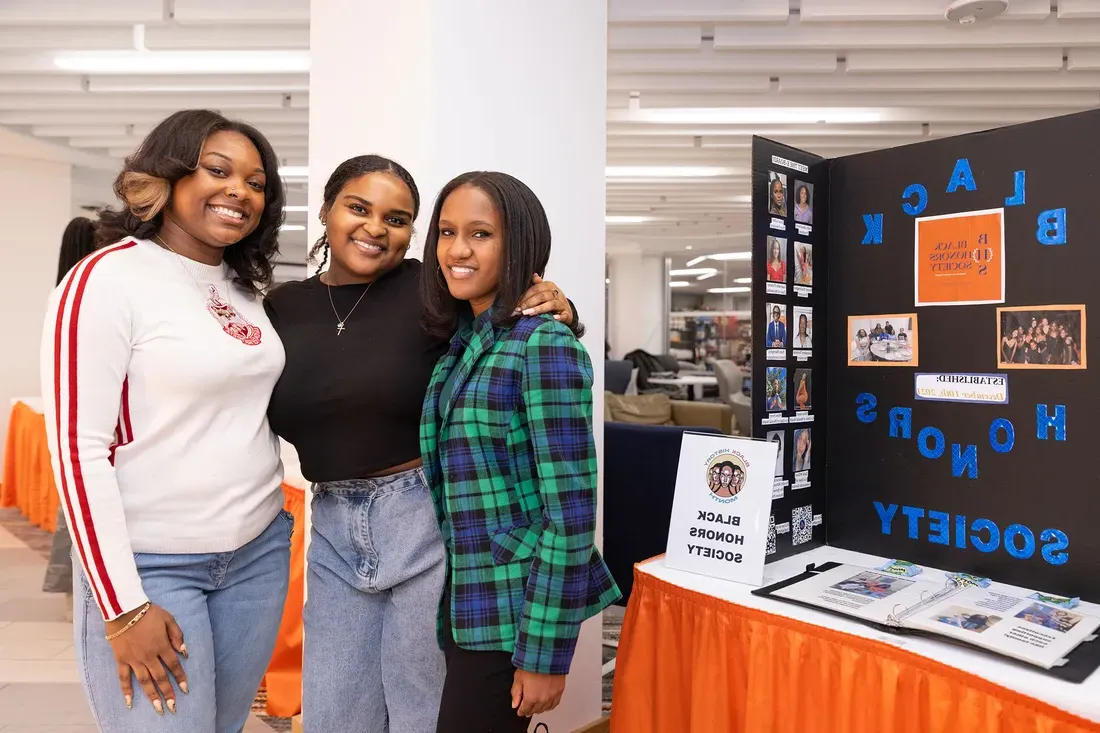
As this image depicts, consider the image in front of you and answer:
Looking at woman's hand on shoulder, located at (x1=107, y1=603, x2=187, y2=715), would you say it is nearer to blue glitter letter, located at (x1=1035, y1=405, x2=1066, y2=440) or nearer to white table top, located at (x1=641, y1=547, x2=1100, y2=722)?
white table top, located at (x1=641, y1=547, x2=1100, y2=722)

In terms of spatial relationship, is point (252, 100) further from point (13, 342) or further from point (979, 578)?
point (979, 578)

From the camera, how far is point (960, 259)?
1812 millimetres

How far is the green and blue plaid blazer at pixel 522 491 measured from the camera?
1.22m

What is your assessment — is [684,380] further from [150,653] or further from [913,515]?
[150,653]

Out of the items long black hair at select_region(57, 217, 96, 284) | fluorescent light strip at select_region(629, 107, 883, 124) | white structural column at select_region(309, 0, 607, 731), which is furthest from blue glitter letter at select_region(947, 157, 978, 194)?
fluorescent light strip at select_region(629, 107, 883, 124)

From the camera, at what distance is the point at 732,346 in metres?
14.0

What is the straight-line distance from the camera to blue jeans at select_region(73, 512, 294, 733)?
122cm

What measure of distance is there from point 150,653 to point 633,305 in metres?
13.5

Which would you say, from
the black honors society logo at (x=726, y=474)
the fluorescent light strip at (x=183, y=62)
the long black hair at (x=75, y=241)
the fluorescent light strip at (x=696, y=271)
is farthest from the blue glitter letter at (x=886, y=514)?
the fluorescent light strip at (x=696, y=271)

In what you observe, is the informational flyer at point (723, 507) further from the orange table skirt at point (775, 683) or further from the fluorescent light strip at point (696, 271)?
the fluorescent light strip at point (696, 271)

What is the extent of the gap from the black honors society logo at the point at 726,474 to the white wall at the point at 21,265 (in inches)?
312

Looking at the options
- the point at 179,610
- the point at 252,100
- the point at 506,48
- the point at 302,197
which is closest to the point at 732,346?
the point at 302,197

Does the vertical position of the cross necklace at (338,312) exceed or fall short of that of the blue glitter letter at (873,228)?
it falls short

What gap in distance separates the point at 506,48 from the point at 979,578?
6.42ft
